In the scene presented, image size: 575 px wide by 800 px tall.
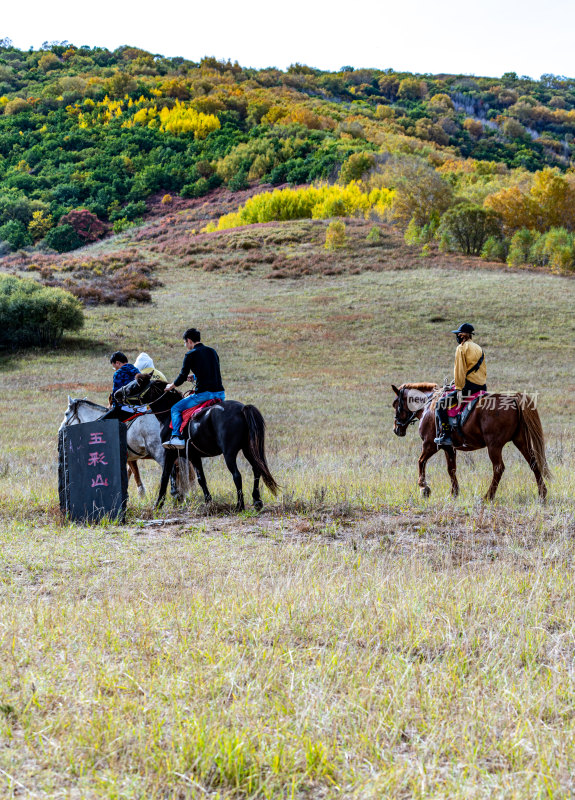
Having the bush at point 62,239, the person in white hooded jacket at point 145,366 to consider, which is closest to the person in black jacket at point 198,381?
the person in white hooded jacket at point 145,366

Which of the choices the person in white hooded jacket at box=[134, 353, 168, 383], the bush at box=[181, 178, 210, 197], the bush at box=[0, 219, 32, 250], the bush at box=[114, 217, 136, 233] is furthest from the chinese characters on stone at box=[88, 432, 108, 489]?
the bush at box=[181, 178, 210, 197]

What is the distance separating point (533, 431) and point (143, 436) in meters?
5.54

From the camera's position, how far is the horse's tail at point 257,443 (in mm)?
9406

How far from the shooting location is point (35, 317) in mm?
37094

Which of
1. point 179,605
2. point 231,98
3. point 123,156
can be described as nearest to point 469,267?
point 179,605

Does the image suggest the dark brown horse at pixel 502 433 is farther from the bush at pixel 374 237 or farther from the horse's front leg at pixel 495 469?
the bush at pixel 374 237

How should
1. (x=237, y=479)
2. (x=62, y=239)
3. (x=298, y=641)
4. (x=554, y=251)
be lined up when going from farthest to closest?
(x=62, y=239), (x=554, y=251), (x=237, y=479), (x=298, y=641)

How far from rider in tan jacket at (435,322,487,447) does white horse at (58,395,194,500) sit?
12.2 feet

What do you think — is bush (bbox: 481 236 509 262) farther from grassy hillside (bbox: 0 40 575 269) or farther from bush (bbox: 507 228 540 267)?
bush (bbox: 507 228 540 267)

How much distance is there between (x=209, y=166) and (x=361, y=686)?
372 ft

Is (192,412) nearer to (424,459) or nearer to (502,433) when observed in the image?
(424,459)

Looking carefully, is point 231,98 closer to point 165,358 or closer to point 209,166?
point 209,166

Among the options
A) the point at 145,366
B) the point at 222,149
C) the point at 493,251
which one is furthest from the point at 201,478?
the point at 222,149

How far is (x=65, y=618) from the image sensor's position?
4.70 meters
